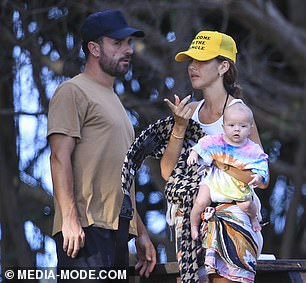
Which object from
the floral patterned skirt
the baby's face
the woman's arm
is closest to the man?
the woman's arm

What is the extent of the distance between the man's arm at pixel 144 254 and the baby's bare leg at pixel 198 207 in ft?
1.98

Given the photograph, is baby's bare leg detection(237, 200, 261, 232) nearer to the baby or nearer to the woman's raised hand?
the baby

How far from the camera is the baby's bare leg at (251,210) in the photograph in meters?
4.92

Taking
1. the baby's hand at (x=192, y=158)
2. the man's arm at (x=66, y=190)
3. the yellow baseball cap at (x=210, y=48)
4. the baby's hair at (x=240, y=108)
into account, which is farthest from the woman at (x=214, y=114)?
the man's arm at (x=66, y=190)

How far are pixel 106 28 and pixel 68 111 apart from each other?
520 mm

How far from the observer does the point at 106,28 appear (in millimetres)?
5641

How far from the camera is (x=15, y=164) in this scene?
1009 cm

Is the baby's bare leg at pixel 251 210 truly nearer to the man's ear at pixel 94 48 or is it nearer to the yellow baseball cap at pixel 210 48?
the yellow baseball cap at pixel 210 48

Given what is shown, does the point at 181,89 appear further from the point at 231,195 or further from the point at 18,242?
the point at 231,195

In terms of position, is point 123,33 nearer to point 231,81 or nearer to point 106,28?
point 106,28

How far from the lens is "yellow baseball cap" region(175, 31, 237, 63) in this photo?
17.4 feet

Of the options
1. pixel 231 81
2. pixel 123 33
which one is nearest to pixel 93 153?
pixel 123 33

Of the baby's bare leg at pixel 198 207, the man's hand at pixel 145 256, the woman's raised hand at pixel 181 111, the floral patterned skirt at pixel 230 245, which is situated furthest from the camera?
the man's hand at pixel 145 256

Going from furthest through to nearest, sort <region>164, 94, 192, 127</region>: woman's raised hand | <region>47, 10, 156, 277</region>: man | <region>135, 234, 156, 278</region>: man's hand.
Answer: <region>135, 234, 156, 278</region>: man's hand < <region>47, 10, 156, 277</region>: man < <region>164, 94, 192, 127</region>: woman's raised hand
